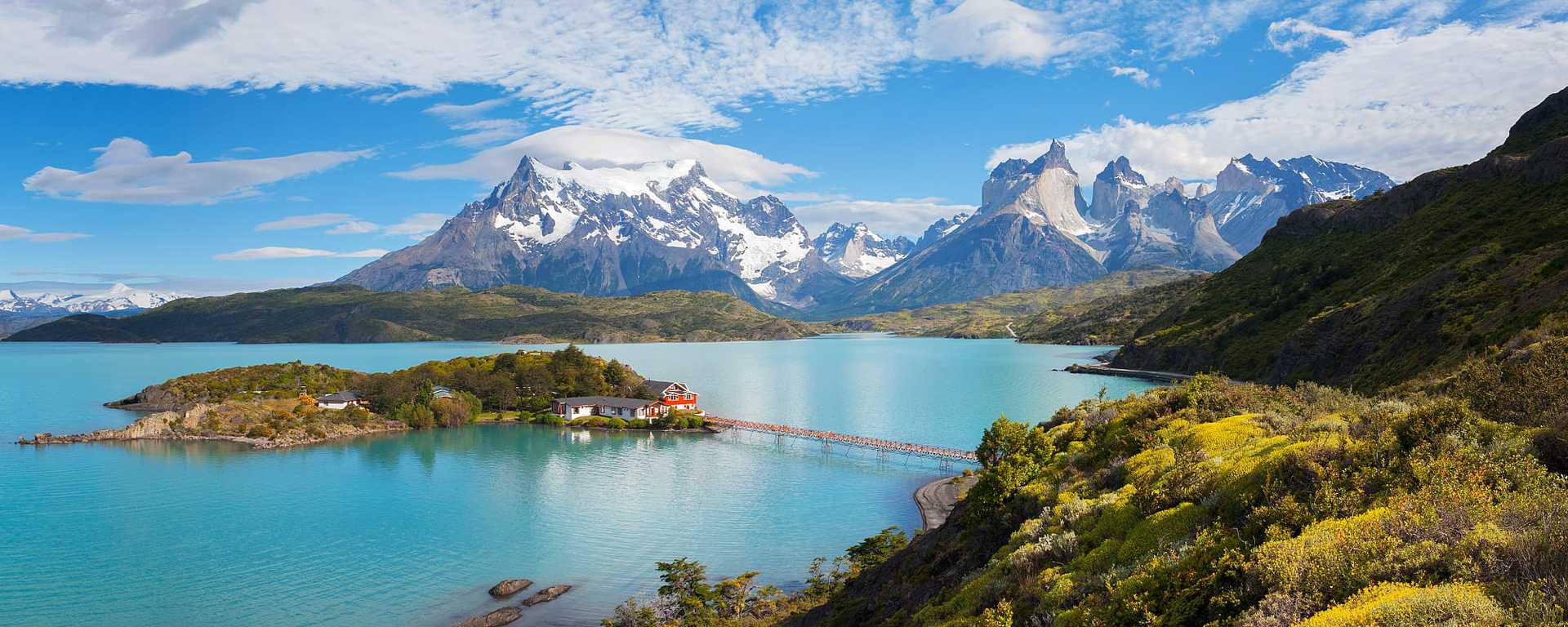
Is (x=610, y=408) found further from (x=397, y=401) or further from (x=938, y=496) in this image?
(x=938, y=496)

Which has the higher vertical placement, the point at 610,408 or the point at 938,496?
the point at 610,408

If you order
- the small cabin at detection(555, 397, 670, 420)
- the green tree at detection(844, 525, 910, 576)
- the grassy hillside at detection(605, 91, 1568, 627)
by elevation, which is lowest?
the green tree at detection(844, 525, 910, 576)

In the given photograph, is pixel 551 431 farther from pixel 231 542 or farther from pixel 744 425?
pixel 231 542

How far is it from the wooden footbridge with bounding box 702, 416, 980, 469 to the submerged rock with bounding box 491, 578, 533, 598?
45889 millimetres

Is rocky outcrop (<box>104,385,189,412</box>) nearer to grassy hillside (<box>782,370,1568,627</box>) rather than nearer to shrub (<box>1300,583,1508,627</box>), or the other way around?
grassy hillside (<box>782,370,1568,627</box>)

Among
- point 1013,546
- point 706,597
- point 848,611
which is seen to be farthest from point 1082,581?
point 706,597

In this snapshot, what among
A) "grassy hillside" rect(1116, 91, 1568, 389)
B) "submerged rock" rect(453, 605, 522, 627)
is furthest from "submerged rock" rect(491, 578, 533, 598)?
"grassy hillside" rect(1116, 91, 1568, 389)

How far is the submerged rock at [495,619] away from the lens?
39.4m

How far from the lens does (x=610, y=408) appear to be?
116000 mm

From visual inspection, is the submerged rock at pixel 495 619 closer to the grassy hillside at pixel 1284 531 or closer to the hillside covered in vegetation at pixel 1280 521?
the hillside covered in vegetation at pixel 1280 521

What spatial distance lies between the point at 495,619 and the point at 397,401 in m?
85.7

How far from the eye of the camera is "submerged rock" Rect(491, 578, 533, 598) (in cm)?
4416

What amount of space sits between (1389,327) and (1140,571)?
89780 millimetres

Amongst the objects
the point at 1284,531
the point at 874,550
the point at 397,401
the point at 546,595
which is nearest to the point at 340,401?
the point at 397,401
